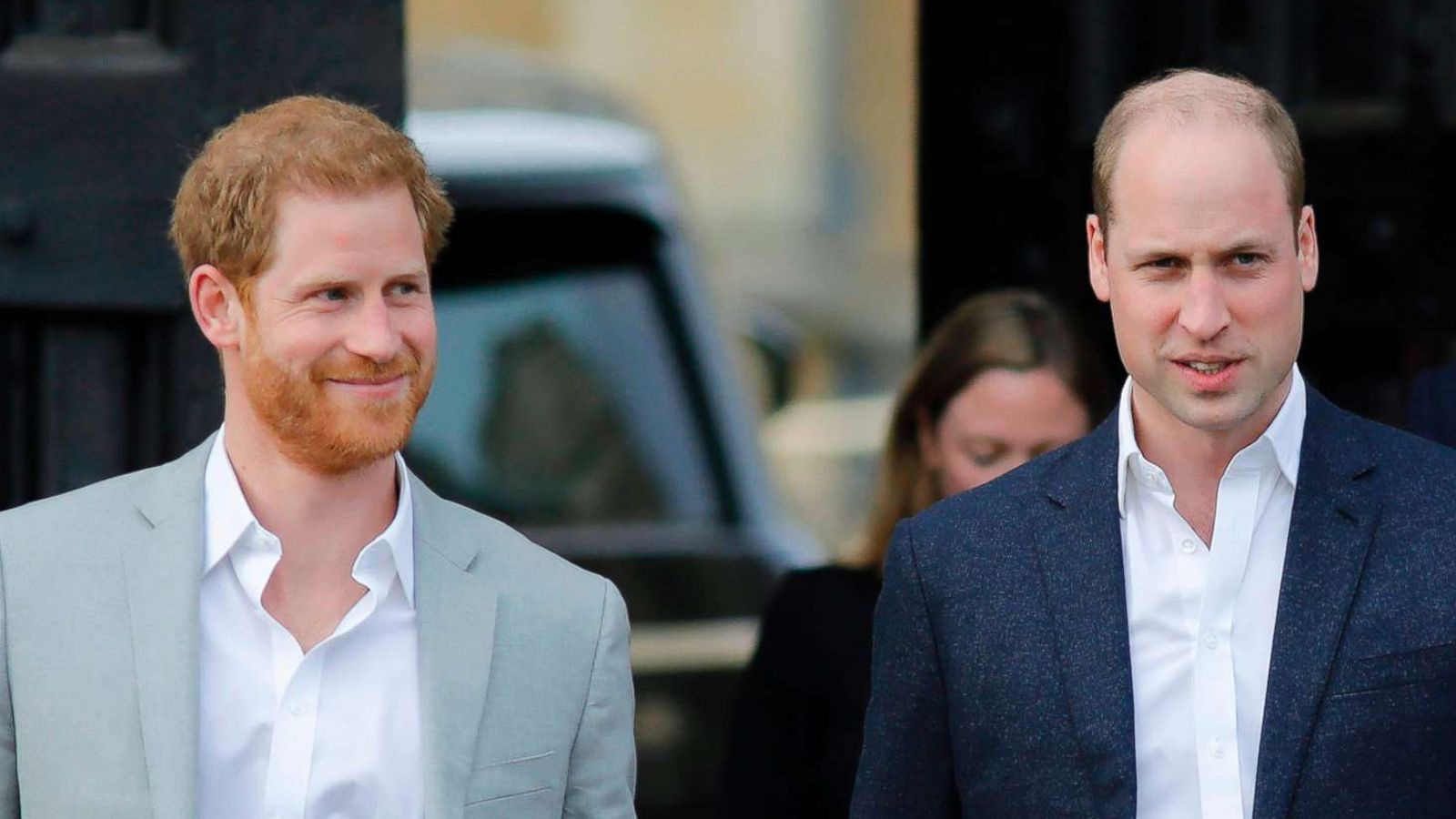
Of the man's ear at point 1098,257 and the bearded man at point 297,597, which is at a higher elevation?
the man's ear at point 1098,257

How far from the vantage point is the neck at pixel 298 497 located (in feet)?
8.99

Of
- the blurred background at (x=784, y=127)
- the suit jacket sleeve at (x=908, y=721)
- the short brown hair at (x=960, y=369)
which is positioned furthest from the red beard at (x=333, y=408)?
the blurred background at (x=784, y=127)

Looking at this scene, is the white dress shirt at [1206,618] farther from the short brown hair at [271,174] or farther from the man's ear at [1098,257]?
the short brown hair at [271,174]

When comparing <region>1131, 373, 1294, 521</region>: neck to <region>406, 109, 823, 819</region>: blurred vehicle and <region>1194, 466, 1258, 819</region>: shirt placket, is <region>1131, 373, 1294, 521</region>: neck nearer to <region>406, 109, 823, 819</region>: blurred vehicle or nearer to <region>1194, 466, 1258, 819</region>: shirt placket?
<region>1194, 466, 1258, 819</region>: shirt placket

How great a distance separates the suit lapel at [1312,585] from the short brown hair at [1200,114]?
0.25 m

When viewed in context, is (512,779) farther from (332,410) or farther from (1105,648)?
(1105,648)

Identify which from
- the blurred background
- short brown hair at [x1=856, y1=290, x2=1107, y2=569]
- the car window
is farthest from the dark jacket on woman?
the blurred background

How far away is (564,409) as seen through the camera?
277 inches

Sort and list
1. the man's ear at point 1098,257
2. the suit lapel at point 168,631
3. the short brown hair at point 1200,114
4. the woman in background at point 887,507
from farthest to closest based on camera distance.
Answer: the woman in background at point 887,507, the man's ear at point 1098,257, the short brown hair at point 1200,114, the suit lapel at point 168,631

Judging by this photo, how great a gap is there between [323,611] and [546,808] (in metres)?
0.30

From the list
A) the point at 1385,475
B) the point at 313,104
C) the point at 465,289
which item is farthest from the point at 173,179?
the point at 465,289

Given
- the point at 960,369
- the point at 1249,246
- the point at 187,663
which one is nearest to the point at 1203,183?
the point at 1249,246

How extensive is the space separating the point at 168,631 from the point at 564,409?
440 cm

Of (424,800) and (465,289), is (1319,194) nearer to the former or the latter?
(424,800)
